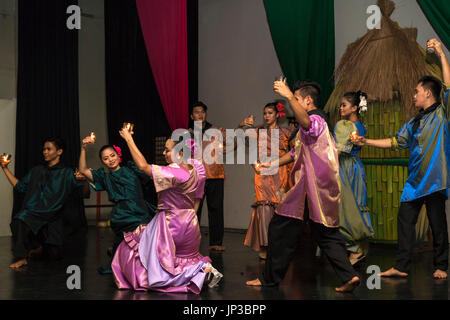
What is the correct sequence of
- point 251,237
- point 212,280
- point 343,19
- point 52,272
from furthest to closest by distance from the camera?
point 343,19 → point 251,237 → point 52,272 → point 212,280

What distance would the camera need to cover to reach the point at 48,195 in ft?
15.3

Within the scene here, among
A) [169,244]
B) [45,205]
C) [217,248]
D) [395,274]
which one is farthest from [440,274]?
[45,205]

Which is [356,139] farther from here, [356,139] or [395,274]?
[395,274]

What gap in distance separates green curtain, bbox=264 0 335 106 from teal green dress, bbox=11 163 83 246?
7.74 feet

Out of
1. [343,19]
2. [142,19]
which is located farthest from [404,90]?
[142,19]

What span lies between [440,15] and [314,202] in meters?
2.30

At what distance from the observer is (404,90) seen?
16.0ft

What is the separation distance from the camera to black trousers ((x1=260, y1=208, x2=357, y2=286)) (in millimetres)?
3152

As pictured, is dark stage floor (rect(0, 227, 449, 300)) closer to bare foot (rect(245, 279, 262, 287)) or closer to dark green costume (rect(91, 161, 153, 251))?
bare foot (rect(245, 279, 262, 287))

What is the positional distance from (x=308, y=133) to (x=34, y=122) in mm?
4394

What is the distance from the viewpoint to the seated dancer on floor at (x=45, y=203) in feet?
14.9

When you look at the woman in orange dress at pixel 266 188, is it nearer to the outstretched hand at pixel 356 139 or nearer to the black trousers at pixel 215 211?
the black trousers at pixel 215 211

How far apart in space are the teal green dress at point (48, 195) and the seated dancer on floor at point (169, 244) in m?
1.37

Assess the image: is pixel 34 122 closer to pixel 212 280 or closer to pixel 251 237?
pixel 251 237
